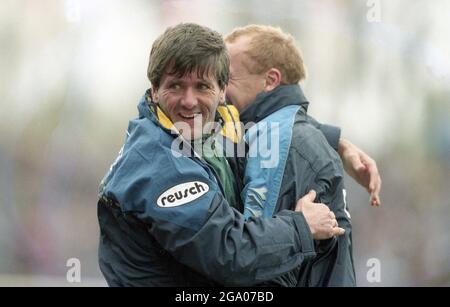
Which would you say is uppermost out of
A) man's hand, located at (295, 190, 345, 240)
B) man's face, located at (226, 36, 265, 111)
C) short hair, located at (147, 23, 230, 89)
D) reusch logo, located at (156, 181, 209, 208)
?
short hair, located at (147, 23, 230, 89)

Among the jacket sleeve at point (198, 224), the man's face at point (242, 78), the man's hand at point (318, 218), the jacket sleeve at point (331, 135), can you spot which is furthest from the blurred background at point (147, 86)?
the jacket sleeve at point (198, 224)

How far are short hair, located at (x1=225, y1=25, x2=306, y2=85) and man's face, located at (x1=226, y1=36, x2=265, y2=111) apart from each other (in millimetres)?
16

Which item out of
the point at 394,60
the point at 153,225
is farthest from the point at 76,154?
the point at 153,225

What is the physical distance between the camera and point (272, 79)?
2229 mm

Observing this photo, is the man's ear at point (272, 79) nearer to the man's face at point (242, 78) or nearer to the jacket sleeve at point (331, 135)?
the man's face at point (242, 78)

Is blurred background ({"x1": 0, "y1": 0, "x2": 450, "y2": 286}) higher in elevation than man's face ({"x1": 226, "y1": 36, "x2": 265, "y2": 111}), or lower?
lower

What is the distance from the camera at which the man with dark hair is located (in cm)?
167

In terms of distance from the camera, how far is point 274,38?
2232 mm

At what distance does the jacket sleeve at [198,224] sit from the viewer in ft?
5.47

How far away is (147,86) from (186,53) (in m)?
3.46

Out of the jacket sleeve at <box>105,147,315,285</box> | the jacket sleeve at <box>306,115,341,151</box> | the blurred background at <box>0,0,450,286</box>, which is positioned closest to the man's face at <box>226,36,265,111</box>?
the jacket sleeve at <box>306,115,341,151</box>

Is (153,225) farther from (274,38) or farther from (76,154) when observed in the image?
(76,154)

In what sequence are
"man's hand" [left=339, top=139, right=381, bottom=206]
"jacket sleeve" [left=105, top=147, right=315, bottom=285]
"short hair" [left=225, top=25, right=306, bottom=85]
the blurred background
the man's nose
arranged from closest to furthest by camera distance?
"jacket sleeve" [left=105, top=147, right=315, bottom=285] → the man's nose → "short hair" [left=225, top=25, right=306, bottom=85] → "man's hand" [left=339, top=139, right=381, bottom=206] → the blurred background

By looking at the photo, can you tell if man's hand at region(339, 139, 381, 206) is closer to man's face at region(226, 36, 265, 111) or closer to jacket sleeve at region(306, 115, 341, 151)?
jacket sleeve at region(306, 115, 341, 151)
